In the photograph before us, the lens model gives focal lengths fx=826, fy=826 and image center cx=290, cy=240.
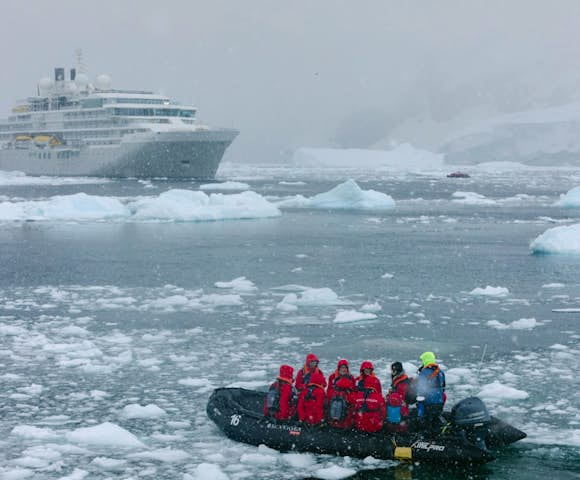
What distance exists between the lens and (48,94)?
272 feet

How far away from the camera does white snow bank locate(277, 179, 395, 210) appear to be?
4447 centimetres

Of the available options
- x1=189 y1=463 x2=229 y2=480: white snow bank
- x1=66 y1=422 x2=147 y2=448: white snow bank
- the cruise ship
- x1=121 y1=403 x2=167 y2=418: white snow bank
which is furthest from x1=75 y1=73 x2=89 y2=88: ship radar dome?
x1=189 y1=463 x2=229 y2=480: white snow bank

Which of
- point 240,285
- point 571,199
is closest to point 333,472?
point 240,285

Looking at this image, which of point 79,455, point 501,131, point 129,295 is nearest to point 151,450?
point 79,455

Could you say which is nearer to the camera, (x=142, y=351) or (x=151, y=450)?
(x=151, y=450)

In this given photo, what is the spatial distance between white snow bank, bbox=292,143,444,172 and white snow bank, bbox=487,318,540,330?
140m

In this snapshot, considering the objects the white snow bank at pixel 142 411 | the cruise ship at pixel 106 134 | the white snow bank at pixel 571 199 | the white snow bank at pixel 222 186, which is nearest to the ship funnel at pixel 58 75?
the cruise ship at pixel 106 134

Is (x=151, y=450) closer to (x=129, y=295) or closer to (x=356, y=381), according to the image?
(x=356, y=381)

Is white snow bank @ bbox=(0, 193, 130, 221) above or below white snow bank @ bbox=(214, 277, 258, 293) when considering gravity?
above

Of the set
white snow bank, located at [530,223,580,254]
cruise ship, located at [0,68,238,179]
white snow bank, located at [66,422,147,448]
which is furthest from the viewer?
cruise ship, located at [0,68,238,179]

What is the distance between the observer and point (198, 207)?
3669cm

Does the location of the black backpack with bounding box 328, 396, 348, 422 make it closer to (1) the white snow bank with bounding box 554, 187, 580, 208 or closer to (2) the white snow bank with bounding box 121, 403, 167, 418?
(2) the white snow bank with bounding box 121, 403, 167, 418

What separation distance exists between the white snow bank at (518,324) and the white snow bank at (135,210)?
2332 cm

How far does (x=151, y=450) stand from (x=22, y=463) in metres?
1.26
